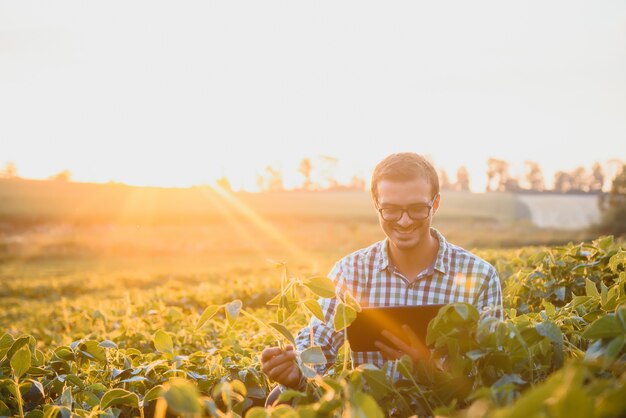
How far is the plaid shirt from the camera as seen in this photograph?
294 cm

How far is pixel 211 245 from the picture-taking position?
93.0 ft

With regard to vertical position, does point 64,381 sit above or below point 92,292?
above

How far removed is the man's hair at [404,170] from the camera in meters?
2.88

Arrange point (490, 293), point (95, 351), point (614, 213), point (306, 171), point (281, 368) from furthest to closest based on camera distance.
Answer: point (306, 171)
point (614, 213)
point (490, 293)
point (95, 351)
point (281, 368)

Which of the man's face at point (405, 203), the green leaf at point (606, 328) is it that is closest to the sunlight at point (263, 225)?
the man's face at point (405, 203)

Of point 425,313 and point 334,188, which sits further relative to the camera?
point 334,188

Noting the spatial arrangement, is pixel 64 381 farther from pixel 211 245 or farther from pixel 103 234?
Answer: pixel 103 234

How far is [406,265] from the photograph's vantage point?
121 inches

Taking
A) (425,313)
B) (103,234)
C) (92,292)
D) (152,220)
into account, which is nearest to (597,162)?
(152,220)

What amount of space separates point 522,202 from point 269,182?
1289 inches

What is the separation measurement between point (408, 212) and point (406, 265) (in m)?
0.38

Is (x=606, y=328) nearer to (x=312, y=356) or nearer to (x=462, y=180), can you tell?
(x=312, y=356)

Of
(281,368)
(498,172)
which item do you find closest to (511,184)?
(498,172)

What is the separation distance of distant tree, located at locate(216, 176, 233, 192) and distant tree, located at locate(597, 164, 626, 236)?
38.2m
